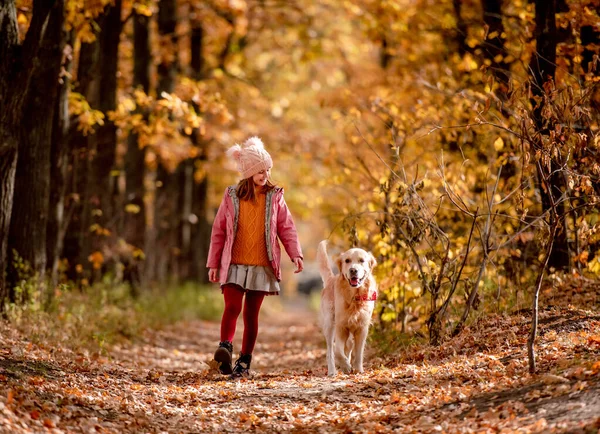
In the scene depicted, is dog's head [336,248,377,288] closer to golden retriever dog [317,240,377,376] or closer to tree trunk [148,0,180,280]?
golden retriever dog [317,240,377,376]

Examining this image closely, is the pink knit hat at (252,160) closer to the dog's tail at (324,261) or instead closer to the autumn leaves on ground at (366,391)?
the dog's tail at (324,261)

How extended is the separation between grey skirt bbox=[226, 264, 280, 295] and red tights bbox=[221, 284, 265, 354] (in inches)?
3.2

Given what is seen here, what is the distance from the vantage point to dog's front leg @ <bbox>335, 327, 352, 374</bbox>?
7.68m

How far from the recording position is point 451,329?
8242 millimetres

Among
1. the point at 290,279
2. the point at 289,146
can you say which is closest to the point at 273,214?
the point at 289,146

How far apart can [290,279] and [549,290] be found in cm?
3196

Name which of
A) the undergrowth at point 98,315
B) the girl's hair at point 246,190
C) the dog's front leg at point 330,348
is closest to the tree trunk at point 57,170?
the undergrowth at point 98,315

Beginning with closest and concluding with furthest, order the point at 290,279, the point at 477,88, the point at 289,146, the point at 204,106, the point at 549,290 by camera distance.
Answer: the point at 549,290, the point at 477,88, the point at 204,106, the point at 289,146, the point at 290,279

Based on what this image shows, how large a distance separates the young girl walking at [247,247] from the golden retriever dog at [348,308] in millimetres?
457

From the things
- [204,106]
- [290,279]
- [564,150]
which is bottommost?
[290,279]

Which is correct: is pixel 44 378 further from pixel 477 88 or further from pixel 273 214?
pixel 477 88

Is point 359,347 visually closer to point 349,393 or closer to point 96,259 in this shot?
point 349,393

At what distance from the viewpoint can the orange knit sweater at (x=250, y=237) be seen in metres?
7.51

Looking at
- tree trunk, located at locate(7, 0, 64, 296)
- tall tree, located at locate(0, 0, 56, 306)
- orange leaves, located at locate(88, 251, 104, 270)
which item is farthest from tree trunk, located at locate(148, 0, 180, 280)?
tall tree, located at locate(0, 0, 56, 306)
